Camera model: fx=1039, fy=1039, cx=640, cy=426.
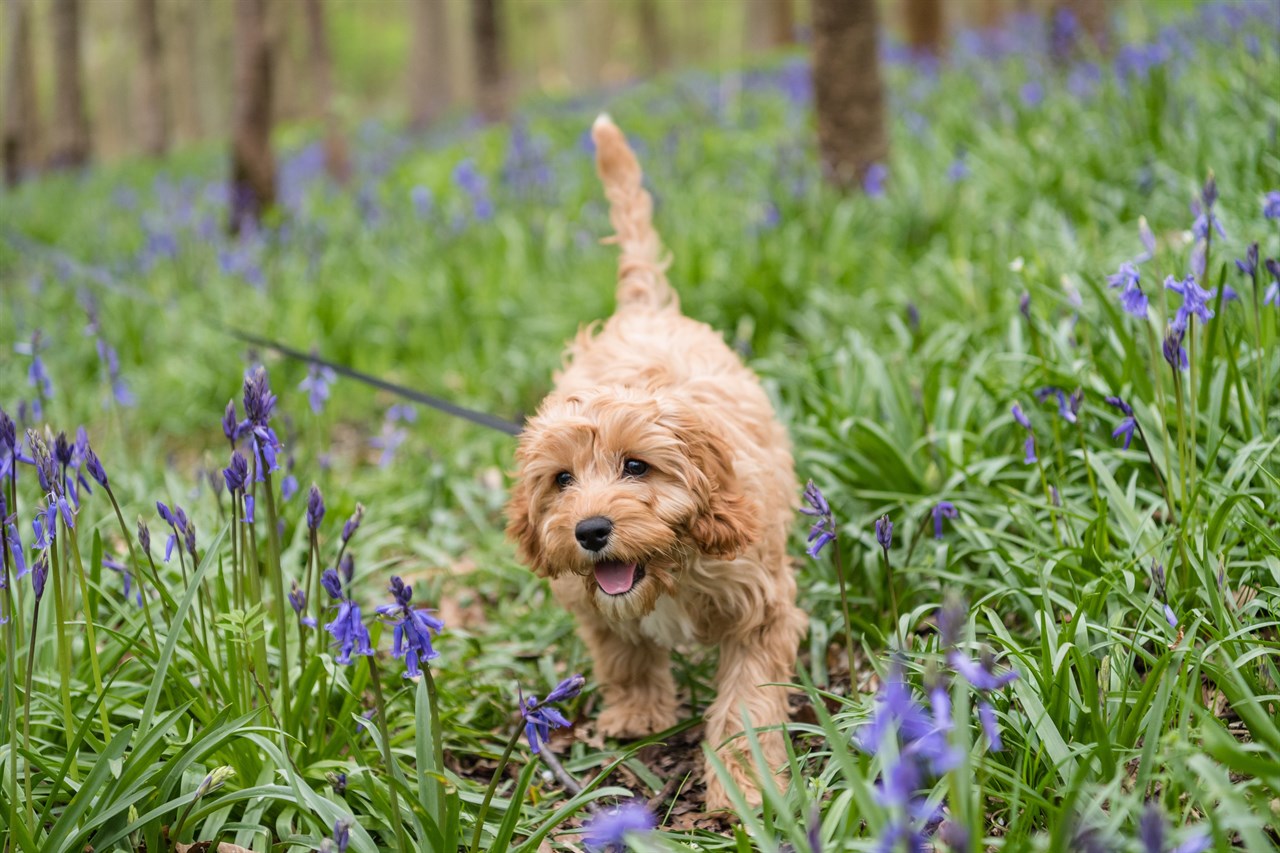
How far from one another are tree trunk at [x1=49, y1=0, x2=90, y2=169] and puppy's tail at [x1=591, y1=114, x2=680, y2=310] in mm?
16655

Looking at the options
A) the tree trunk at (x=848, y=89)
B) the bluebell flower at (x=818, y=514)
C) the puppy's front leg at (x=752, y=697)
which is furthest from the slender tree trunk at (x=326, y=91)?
the bluebell flower at (x=818, y=514)

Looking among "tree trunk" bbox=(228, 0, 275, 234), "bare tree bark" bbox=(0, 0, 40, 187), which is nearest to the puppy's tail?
"tree trunk" bbox=(228, 0, 275, 234)

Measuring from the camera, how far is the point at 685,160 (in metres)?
8.91

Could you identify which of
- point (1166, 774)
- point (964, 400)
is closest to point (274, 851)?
point (1166, 774)

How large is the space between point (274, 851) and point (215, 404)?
3.86 m

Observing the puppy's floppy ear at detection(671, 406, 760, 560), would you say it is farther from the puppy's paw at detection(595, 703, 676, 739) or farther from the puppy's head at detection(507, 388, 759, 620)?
the puppy's paw at detection(595, 703, 676, 739)

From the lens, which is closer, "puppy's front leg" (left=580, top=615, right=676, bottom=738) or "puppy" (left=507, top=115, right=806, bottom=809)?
"puppy" (left=507, top=115, right=806, bottom=809)

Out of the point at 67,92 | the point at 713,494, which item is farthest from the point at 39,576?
the point at 67,92

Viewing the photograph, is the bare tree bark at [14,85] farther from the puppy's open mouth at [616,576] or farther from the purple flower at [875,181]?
the puppy's open mouth at [616,576]

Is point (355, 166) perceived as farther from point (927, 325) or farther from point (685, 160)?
point (927, 325)

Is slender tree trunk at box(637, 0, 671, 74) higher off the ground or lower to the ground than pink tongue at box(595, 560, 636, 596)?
higher

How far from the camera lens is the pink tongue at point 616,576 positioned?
253cm

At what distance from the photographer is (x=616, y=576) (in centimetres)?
253

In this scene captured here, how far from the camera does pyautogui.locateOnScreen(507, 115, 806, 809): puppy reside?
2533 millimetres
